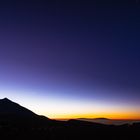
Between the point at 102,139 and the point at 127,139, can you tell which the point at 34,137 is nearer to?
the point at 102,139

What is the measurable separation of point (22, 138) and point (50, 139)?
535 inches

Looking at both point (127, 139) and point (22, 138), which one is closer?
point (22, 138)

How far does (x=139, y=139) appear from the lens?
11844 cm

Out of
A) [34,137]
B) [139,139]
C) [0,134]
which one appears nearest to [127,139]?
[139,139]

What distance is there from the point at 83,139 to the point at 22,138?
29.6m

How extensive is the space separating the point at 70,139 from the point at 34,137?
57.0 ft

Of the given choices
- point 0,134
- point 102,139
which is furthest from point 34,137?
point 102,139

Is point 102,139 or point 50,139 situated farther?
point 102,139

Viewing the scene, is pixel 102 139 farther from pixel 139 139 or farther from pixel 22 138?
pixel 22 138

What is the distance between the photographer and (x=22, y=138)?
10525 cm

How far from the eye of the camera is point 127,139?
12031 cm

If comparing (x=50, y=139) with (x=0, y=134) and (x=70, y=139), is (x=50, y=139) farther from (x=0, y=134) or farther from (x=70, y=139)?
(x=0, y=134)

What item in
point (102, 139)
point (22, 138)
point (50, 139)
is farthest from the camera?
point (102, 139)

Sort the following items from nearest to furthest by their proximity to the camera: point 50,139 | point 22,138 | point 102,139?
point 22,138 → point 50,139 → point 102,139
